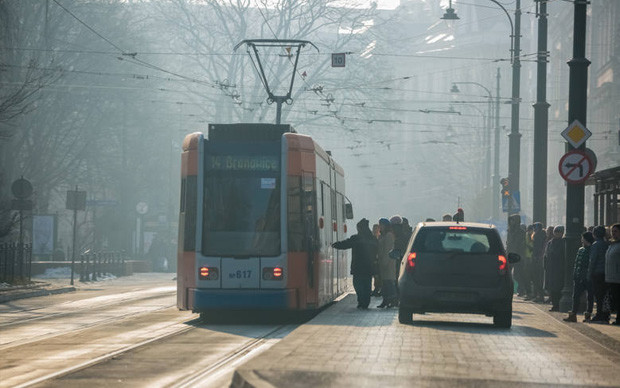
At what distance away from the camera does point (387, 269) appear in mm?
25125

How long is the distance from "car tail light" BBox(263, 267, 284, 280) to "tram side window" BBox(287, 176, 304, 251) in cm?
36

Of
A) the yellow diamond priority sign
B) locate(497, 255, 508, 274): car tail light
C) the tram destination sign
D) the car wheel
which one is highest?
the yellow diamond priority sign

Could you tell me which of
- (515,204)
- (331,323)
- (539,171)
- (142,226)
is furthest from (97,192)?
(331,323)

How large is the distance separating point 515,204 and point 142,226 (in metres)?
26.9

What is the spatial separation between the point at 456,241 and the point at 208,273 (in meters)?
3.48

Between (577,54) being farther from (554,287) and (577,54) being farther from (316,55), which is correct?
(316,55)

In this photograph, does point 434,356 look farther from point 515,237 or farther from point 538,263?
point 515,237

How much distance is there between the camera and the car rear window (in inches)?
761

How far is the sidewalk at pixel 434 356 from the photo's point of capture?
11.2 m

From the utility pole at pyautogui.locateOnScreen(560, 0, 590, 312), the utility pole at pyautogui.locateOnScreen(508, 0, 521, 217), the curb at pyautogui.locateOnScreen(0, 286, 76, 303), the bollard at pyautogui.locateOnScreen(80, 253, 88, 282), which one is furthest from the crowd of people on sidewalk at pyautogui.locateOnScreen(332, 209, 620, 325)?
the bollard at pyautogui.locateOnScreen(80, 253, 88, 282)

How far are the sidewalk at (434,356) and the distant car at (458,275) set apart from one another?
316 mm

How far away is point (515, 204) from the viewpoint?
38.1m

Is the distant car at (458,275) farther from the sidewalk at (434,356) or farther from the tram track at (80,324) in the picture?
the tram track at (80,324)

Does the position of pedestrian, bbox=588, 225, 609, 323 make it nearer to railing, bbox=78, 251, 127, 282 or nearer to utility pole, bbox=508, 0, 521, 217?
utility pole, bbox=508, 0, 521, 217
